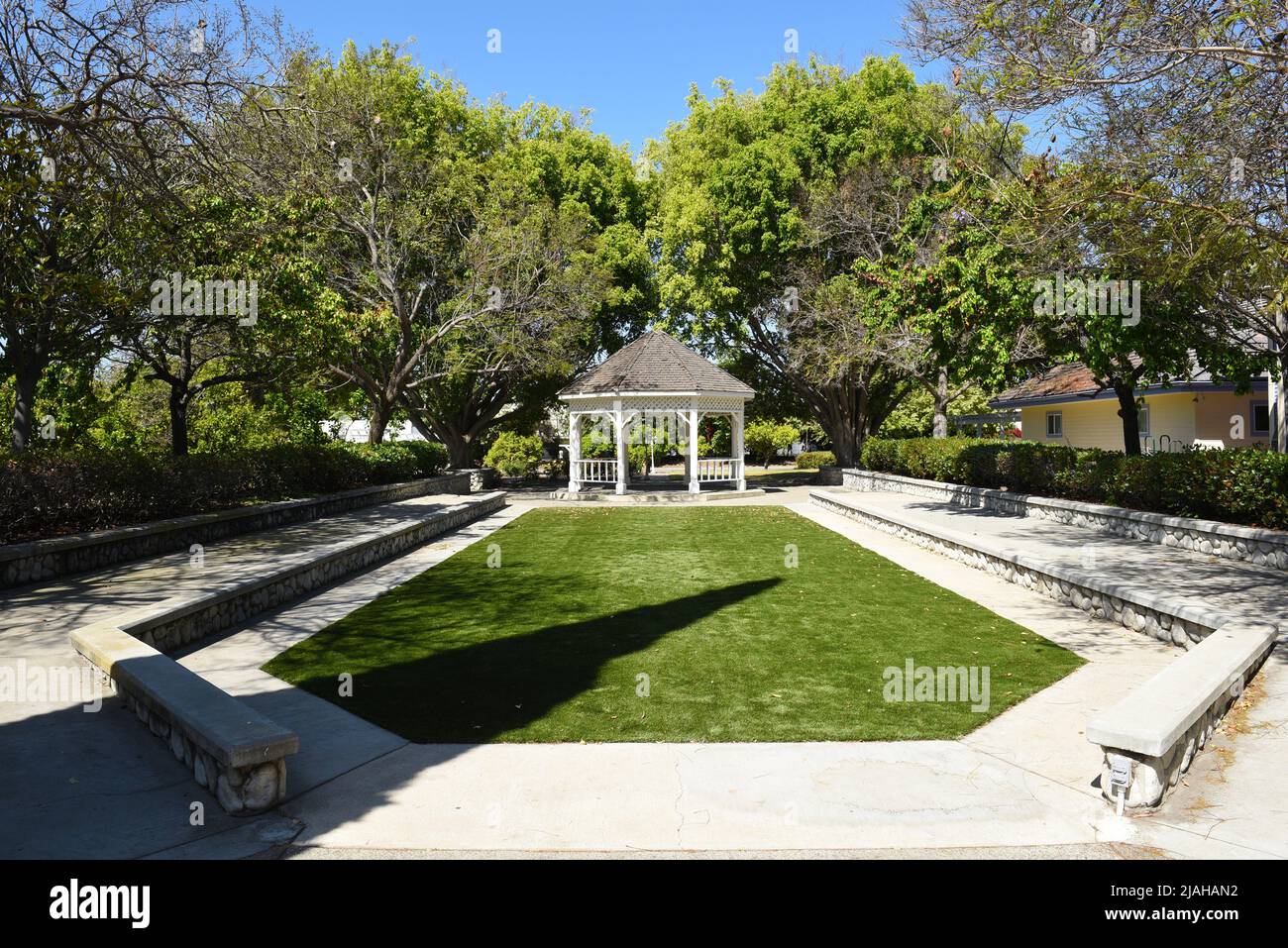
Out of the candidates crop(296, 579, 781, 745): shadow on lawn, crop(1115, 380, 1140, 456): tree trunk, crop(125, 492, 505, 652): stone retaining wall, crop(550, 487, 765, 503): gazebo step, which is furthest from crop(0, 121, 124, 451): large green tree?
crop(1115, 380, 1140, 456): tree trunk

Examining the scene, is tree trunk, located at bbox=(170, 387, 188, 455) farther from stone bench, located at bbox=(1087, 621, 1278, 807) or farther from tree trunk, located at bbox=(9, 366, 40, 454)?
stone bench, located at bbox=(1087, 621, 1278, 807)

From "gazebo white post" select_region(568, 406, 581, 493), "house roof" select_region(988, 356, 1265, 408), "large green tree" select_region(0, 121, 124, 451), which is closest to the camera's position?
"large green tree" select_region(0, 121, 124, 451)

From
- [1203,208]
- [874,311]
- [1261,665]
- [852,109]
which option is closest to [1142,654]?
[1261,665]

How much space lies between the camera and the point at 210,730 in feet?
16.0

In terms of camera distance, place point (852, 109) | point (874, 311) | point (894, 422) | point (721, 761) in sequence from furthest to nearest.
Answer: point (894, 422) < point (852, 109) < point (874, 311) < point (721, 761)

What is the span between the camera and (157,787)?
16.6 feet

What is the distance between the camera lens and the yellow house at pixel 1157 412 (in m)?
23.1

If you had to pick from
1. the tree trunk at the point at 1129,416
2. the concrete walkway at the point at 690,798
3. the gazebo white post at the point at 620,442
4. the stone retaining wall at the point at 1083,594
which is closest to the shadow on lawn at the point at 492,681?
the concrete walkway at the point at 690,798

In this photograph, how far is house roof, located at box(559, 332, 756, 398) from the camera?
28220 mm

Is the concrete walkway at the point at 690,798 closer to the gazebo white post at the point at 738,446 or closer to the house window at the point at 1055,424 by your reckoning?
the gazebo white post at the point at 738,446

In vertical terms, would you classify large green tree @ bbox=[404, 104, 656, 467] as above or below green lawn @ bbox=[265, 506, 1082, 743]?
above

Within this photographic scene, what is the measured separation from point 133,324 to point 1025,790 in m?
14.8

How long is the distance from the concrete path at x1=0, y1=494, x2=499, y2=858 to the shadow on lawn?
1.08 ft
